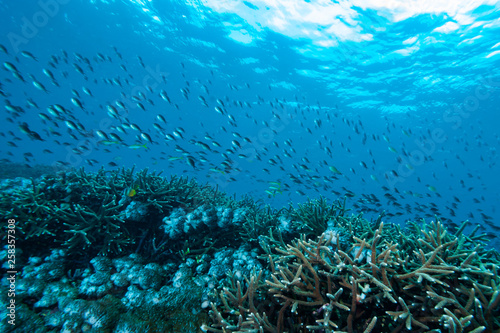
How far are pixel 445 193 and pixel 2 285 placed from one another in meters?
136

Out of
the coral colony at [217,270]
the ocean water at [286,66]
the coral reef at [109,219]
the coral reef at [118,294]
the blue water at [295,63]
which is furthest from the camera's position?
the blue water at [295,63]

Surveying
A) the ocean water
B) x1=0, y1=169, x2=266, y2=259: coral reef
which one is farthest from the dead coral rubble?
the ocean water

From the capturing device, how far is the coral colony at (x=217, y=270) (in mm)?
2467

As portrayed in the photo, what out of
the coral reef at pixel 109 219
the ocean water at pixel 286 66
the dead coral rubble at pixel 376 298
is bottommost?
the dead coral rubble at pixel 376 298

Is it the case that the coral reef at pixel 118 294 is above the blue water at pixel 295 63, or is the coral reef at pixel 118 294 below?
below

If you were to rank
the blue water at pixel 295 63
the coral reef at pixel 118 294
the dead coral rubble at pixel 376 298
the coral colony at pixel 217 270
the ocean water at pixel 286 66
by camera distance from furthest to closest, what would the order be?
1. the blue water at pixel 295 63
2. the ocean water at pixel 286 66
3. the coral reef at pixel 118 294
4. the coral colony at pixel 217 270
5. the dead coral rubble at pixel 376 298

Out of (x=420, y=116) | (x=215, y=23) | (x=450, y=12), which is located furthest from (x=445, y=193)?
(x=215, y=23)

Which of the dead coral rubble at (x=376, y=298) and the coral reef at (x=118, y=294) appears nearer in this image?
the dead coral rubble at (x=376, y=298)

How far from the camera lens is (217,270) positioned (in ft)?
13.0

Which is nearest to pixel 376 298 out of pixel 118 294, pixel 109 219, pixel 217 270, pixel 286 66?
pixel 217 270

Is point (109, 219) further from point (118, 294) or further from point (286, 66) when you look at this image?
point (286, 66)

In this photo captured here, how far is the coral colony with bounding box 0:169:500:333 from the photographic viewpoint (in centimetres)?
247

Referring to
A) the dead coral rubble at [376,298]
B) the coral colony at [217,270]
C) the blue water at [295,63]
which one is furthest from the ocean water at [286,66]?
the dead coral rubble at [376,298]

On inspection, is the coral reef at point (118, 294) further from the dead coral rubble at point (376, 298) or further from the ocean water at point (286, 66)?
the ocean water at point (286, 66)
